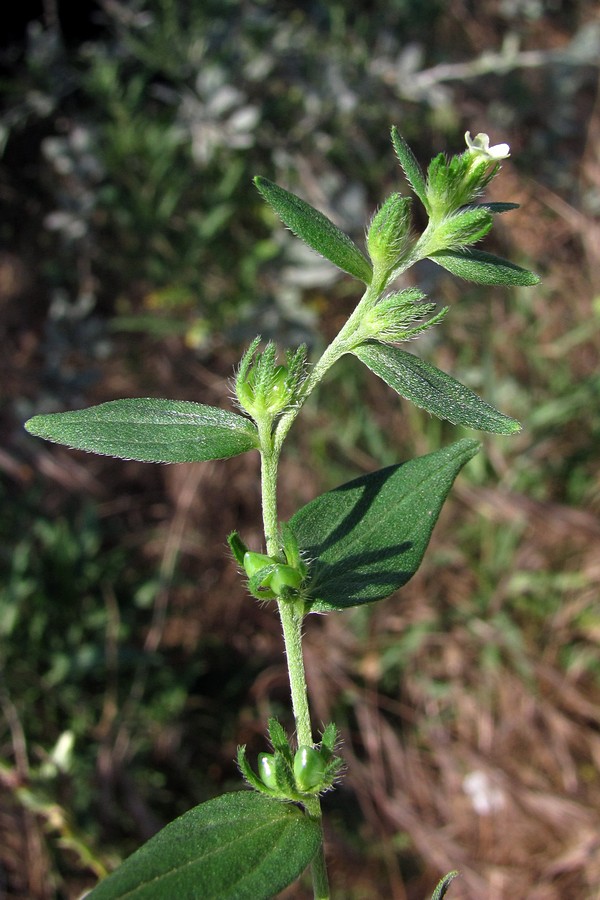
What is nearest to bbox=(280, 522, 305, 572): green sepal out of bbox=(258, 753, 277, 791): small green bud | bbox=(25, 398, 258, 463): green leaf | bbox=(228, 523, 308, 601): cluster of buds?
bbox=(228, 523, 308, 601): cluster of buds

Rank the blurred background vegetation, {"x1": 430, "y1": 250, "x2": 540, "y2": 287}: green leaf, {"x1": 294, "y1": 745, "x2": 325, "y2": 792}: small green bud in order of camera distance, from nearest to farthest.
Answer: {"x1": 294, "y1": 745, "x2": 325, "y2": 792}: small green bud, {"x1": 430, "y1": 250, "x2": 540, "y2": 287}: green leaf, the blurred background vegetation

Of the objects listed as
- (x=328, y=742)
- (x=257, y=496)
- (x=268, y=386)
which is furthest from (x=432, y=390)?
(x=257, y=496)

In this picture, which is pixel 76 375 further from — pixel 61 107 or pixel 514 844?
pixel 514 844

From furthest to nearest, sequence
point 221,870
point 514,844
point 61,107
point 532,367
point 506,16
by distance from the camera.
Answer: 1. point 506,16
2. point 61,107
3. point 532,367
4. point 514,844
5. point 221,870

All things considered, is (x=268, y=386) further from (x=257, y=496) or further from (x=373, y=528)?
(x=257, y=496)

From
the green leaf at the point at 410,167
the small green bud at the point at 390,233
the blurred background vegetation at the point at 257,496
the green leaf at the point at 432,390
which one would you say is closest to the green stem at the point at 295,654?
the green leaf at the point at 432,390

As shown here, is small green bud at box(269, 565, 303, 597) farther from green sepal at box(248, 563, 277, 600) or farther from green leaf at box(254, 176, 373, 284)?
green leaf at box(254, 176, 373, 284)

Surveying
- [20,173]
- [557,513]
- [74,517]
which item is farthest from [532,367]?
[20,173]
